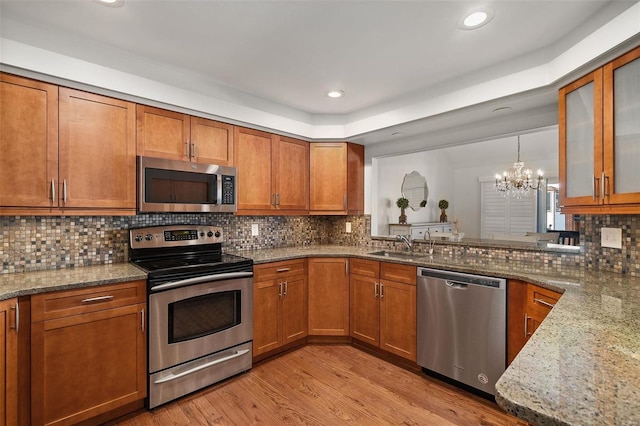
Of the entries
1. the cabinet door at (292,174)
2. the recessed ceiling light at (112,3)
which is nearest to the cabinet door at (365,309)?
the cabinet door at (292,174)

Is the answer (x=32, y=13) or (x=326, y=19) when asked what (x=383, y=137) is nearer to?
(x=326, y=19)

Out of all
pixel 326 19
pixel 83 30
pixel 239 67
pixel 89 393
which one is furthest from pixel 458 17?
pixel 89 393

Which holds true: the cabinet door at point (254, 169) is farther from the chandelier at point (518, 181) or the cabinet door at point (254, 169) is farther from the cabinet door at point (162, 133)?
the chandelier at point (518, 181)

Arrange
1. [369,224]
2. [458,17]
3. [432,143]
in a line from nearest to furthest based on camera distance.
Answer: [458,17], [432,143], [369,224]

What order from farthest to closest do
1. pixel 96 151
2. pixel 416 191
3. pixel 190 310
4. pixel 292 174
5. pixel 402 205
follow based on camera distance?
pixel 416 191 → pixel 402 205 → pixel 292 174 → pixel 190 310 → pixel 96 151

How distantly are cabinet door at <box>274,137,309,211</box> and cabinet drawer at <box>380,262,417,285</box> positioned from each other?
1154mm

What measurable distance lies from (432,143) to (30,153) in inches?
128

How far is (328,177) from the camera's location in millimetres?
3553

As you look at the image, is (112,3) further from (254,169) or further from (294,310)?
(294,310)

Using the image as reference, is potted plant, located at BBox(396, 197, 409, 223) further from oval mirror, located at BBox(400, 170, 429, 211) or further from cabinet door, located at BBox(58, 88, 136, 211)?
cabinet door, located at BBox(58, 88, 136, 211)

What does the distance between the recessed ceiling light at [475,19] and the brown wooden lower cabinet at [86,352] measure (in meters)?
2.54

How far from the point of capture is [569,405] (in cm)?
65

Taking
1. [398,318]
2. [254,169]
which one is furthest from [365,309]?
[254,169]

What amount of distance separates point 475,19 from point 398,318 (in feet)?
7.39
